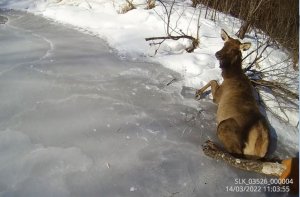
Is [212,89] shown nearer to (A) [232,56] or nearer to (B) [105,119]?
(A) [232,56]

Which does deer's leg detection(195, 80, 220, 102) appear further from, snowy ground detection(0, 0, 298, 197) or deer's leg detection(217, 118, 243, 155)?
deer's leg detection(217, 118, 243, 155)

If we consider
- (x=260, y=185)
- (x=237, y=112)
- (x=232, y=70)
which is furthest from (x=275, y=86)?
(x=260, y=185)

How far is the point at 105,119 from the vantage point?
3742 millimetres

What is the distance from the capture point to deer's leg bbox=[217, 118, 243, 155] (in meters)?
3.36

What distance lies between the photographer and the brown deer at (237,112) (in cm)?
332

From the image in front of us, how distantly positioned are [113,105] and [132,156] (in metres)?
A: 0.91

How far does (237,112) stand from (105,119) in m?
1.46

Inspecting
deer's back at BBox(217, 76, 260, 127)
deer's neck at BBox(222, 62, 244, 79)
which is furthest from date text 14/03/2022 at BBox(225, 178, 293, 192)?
deer's neck at BBox(222, 62, 244, 79)

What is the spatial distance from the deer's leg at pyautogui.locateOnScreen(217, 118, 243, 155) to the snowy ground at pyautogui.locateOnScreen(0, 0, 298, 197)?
9.0 inches

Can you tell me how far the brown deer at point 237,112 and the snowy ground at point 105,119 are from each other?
226 mm

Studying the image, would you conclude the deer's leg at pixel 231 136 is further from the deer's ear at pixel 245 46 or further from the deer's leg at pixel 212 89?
the deer's ear at pixel 245 46

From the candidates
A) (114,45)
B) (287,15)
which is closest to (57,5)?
(114,45)

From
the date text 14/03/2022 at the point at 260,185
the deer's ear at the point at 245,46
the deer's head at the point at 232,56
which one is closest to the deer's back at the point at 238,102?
the deer's head at the point at 232,56

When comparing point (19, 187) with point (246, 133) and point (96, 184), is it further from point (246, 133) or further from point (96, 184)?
point (246, 133)
